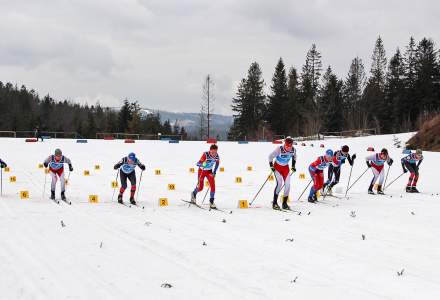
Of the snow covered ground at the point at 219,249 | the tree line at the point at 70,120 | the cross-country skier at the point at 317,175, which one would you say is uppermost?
the tree line at the point at 70,120

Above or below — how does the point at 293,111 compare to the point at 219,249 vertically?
above

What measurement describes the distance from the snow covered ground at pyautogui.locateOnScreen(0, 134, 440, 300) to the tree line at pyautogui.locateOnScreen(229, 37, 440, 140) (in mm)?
57088

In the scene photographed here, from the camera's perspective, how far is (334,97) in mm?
79125

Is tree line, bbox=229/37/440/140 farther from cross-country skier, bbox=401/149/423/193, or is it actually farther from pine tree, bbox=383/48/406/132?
cross-country skier, bbox=401/149/423/193

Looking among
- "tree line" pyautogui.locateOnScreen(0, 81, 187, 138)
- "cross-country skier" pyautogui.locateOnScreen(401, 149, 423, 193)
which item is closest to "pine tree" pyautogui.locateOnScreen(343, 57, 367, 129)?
"tree line" pyautogui.locateOnScreen(0, 81, 187, 138)

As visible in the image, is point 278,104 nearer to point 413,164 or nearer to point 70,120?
point 413,164

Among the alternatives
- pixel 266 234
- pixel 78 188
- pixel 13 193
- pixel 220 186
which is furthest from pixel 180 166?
pixel 266 234

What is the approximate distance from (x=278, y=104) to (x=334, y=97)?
945 cm

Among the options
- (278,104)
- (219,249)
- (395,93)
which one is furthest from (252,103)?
(219,249)

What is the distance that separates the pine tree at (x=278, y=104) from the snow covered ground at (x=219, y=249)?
64335 mm

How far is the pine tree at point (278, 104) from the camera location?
81.6 metres

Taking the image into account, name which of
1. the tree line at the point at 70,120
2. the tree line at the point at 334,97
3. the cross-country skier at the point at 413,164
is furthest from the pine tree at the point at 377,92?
the cross-country skier at the point at 413,164

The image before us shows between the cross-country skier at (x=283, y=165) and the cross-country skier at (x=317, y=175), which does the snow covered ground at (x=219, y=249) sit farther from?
the cross-country skier at (x=283, y=165)

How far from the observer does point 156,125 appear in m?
95.7
